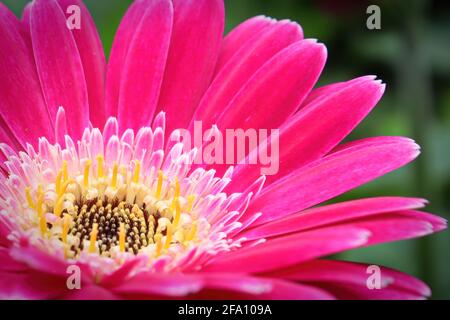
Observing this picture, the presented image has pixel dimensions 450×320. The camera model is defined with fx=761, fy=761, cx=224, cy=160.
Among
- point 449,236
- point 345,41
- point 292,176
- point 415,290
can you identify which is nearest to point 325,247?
point 415,290

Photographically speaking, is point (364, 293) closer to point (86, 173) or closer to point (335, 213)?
point (335, 213)

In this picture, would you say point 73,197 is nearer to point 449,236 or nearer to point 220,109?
point 220,109

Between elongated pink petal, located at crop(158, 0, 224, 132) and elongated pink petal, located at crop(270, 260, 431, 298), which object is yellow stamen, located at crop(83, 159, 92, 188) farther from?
elongated pink petal, located at crop(270, 260, 431, 298)

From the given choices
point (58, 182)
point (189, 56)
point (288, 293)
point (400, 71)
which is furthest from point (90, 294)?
point (400, 71)

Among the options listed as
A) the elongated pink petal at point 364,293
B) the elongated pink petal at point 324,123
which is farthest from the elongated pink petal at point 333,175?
the elongated pink petal at point 364,293

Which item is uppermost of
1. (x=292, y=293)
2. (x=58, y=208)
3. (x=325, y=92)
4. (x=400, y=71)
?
(x=400, y=71)

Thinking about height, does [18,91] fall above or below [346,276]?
above
